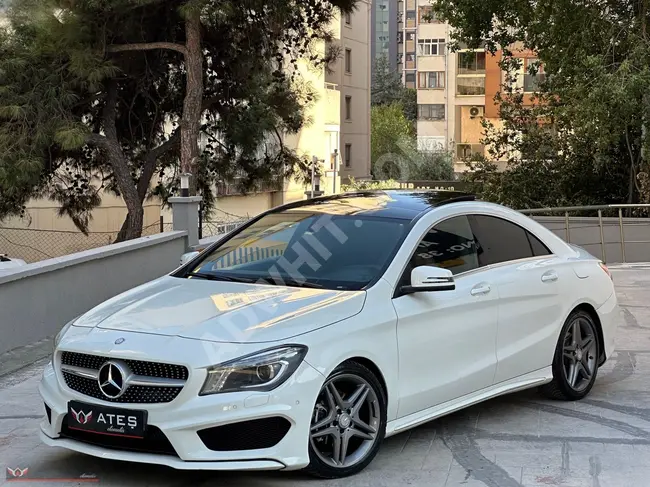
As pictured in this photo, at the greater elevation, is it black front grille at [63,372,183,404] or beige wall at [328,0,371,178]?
beige wall at [328,0,371,178]

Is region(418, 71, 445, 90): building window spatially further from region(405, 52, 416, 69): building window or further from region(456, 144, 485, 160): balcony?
region(405, 52, 416, 69): building window

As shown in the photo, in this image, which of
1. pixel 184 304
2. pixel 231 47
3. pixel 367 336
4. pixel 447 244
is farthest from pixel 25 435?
pixel 231 47

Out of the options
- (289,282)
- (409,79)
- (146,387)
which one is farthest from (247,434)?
(409,79)

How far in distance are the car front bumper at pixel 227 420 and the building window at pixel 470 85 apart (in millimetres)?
52990

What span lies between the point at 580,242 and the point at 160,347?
16217 mm

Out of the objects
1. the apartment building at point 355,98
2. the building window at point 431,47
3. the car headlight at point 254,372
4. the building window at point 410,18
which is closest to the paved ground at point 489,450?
the car headlight at point 254,372

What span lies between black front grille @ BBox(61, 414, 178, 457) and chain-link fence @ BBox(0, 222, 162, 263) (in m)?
20.7

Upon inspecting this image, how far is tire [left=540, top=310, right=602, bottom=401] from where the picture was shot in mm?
6707

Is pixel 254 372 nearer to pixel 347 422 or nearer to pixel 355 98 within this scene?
pixel 347 422

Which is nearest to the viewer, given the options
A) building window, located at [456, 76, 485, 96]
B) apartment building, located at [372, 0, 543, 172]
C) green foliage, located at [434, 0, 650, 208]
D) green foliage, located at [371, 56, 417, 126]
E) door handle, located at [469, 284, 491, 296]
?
door handle, located at [469, 284, 491, 296]

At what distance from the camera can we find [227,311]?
5.04 metres

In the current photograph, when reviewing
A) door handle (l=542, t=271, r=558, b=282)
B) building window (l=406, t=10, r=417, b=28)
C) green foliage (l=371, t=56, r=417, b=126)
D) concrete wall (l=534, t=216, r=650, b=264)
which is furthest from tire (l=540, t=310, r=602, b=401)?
building window (l=406, t=10, r=417, b=28)

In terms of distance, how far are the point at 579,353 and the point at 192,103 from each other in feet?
51.7

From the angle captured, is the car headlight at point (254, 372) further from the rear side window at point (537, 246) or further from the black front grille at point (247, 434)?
the rear side window at point (537, 246)
